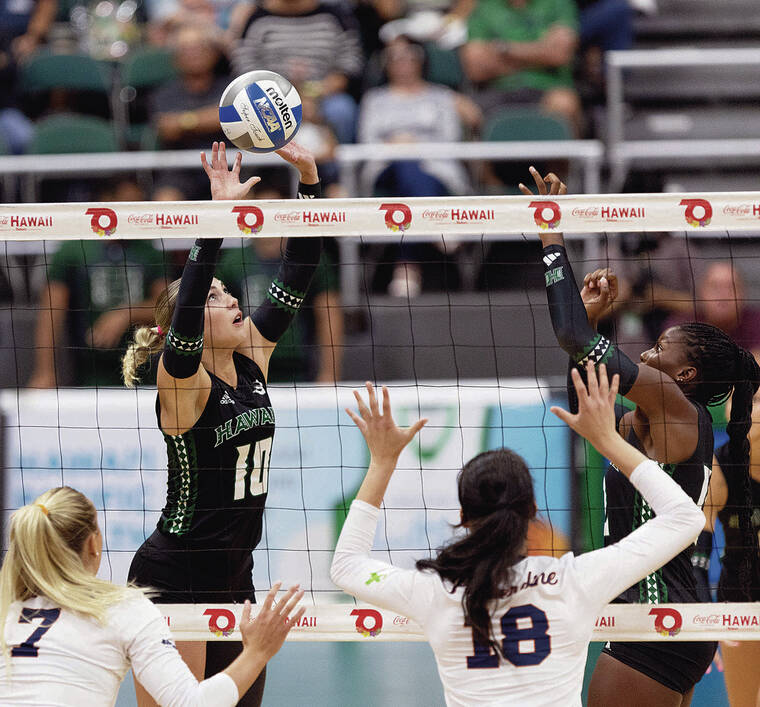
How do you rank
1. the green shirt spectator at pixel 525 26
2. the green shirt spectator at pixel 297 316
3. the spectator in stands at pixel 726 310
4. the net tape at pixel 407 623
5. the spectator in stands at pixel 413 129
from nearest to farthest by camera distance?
1. the net tape at pixel 407 623
2. the spectator in stands at pixel 726 310
3. the green shirt spectator at pixel 297 316
4. the spectator in stands at pixel 413 129
5. the green shirt spectator at pixel 525 26

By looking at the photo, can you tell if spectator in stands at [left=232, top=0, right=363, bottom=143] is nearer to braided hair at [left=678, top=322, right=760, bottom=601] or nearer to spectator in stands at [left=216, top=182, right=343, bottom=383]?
spectator in stands at [left=216, top=182, right=343, bottom=383]

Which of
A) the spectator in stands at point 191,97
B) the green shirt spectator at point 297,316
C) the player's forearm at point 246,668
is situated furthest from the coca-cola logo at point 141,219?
the spectator in stands at point 191,97

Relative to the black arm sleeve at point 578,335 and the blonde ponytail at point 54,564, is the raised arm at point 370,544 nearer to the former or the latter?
the blonde ponytail at point 54,564

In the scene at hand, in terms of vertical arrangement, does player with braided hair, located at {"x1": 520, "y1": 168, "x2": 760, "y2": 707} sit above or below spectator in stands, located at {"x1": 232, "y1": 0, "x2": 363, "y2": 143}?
below

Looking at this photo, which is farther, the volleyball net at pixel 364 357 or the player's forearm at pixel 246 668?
the volleyball net at pixel 364 357

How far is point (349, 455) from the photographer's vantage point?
6344 millimetres

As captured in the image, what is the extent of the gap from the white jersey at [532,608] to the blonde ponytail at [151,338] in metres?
1.34

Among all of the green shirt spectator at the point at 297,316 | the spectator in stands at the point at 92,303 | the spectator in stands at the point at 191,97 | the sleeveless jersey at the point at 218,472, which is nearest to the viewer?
the sleeveless jersey at the point at 218,472

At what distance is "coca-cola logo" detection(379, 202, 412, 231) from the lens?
11.6ft

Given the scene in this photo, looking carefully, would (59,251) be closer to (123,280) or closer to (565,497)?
(123,280)

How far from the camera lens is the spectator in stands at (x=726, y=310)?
668 cm

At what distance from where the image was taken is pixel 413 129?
8.06 meters

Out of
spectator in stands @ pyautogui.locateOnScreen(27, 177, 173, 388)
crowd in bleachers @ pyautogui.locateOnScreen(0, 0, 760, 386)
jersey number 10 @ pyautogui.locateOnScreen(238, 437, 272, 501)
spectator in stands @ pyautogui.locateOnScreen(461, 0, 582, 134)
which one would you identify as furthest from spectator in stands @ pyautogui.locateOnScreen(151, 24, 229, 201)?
jersey number 10 @ pyautogui.locateOnScreen(238, 437, 272, 501)

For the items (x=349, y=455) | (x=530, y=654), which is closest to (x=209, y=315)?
(x=530, y=654)
